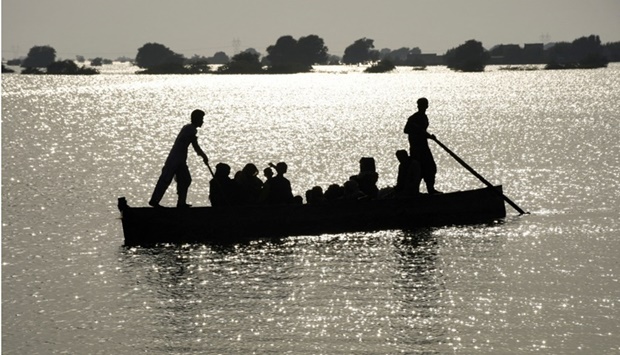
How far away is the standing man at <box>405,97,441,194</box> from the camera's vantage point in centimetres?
2628

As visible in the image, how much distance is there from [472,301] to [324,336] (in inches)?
132

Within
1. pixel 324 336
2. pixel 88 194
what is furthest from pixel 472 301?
pixel 88 194

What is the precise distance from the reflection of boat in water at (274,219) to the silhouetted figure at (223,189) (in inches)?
11.5

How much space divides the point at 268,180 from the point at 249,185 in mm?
405

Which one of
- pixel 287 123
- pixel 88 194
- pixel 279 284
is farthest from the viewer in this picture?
pixel 287 123

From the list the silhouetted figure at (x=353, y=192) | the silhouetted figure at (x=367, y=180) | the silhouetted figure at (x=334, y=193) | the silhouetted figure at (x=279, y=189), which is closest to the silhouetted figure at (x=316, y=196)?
the silhouetted figure at (x=334, y=193)

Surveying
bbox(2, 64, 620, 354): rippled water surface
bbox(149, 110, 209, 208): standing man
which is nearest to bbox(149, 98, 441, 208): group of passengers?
bbox(149, 110, 209, 208): standing man

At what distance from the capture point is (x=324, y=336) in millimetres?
17422

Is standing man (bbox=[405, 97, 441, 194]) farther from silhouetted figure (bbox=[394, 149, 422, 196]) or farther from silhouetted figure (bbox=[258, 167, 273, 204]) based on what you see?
silhouetted figure (bbox=[258, 167, 273, 204])

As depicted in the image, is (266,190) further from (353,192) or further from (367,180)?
(367,180)

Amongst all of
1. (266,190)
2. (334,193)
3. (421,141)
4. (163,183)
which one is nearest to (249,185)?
(266,190)

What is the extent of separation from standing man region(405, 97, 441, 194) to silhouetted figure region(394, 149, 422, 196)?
1.23 ft

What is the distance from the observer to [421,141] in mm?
26500

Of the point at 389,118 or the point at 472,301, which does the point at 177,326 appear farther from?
the point at 389,118
